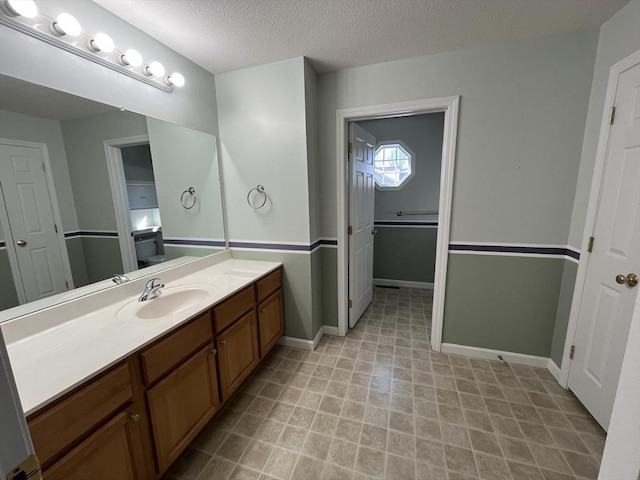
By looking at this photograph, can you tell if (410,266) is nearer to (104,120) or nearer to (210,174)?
(210,174)

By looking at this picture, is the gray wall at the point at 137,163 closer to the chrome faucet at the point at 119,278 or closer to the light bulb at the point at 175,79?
the light bulb at the point at 175,79

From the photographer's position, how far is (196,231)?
212 centimetres

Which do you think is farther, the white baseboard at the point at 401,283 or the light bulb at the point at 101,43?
the white baseboard at the point at 401,283

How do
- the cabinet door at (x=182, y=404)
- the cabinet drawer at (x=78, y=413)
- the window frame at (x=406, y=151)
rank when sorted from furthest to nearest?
the window frame at (x=406, y=151)
the cabinet door at (x=182, y=404)
the cabinet drawer at (x=78, y=413)

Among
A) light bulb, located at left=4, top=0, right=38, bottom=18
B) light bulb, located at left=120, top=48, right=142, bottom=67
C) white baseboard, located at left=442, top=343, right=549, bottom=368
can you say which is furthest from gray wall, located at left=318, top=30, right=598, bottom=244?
light bulb, located at left=4, top=0, right=38, bottom=18

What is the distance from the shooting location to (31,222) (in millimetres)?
1196

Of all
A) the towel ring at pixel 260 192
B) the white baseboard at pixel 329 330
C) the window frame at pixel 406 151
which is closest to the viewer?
the towel ring at pixel 260 192

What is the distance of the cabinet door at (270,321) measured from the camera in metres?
1.98

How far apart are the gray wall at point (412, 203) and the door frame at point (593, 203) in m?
1.78

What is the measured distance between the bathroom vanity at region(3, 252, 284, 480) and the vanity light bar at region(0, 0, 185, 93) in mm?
1218

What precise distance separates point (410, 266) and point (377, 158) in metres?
1.59

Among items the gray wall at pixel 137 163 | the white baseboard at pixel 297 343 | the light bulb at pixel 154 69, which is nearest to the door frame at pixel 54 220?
the gray wall at pixel 137 163

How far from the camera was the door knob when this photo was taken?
1.33 metres

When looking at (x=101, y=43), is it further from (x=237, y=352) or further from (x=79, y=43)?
(x=237, y=352)
